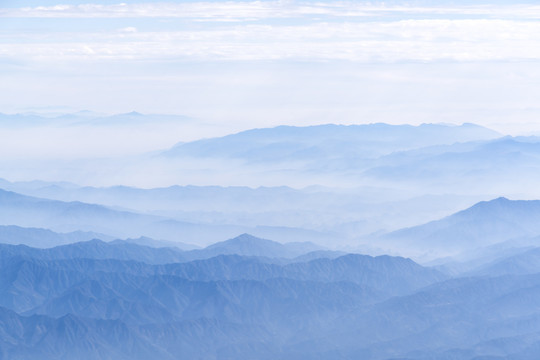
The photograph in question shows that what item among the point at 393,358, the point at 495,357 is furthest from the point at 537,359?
the point at 393,358

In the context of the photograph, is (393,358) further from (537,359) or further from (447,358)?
(537,359)

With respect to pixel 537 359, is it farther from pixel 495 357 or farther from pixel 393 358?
pixel 393 358

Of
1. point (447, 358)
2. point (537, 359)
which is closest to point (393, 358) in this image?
point (447, 358)
